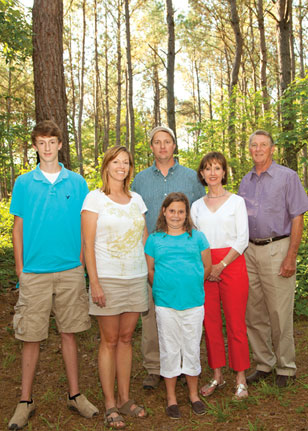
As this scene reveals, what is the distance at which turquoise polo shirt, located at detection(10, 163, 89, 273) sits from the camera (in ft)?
10.6

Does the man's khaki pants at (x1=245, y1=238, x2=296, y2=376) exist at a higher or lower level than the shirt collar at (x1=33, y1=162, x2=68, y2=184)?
lower

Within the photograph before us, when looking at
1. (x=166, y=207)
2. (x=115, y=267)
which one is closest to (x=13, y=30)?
(x=166, y=207)

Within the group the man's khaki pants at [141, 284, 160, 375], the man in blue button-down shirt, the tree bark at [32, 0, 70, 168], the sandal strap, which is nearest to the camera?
the sandal strap

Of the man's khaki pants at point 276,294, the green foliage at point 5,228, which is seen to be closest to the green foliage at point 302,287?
the man's khaki pants at point 276,294

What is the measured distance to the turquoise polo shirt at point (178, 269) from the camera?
3.31 meters

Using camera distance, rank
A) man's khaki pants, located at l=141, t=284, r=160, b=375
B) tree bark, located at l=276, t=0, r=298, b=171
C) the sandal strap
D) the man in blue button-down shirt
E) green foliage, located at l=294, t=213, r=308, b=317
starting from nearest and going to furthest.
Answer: the sandal strap → the man in blue button-down shirt → man's khaki pants, located at l=141, t=284, r=160, b=375 → green foliage, located at l=294, t=213, r=308, b=317 → tree bark, located at l=276, t=0, r=298, b=171

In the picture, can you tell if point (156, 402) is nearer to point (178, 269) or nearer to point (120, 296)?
point (120, 296)

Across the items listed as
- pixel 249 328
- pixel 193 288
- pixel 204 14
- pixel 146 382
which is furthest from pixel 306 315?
pixel 204 14

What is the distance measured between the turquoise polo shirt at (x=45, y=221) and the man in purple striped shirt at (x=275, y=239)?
1843mm

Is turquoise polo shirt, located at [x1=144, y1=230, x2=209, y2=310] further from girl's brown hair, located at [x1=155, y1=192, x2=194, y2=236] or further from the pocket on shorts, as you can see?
the pocket on shorts

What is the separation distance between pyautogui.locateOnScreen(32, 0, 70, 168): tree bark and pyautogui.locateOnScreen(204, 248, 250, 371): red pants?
337 cm

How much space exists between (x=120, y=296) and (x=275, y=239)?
67.0 inches

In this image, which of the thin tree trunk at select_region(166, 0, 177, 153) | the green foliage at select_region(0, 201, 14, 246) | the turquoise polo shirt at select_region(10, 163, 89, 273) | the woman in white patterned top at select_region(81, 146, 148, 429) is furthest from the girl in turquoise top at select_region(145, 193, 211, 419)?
the thin tree trunk at select_region(166, 0, 177, 153)

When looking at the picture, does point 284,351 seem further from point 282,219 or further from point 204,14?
point 204,14
